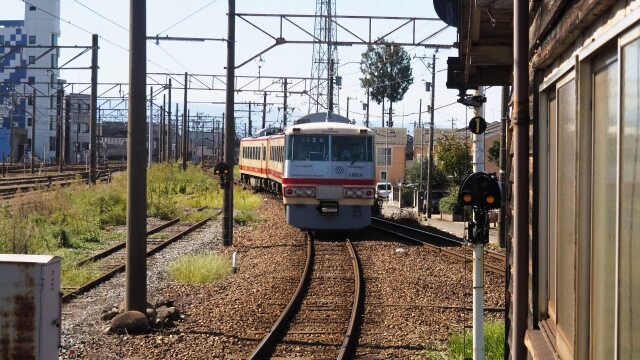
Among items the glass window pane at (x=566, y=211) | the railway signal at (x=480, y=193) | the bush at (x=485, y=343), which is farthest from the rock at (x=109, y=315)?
the glass window pane at (x=566, y=211)

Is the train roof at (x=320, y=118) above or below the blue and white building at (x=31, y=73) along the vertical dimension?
below

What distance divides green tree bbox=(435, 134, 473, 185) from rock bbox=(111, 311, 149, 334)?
33098 millimetres

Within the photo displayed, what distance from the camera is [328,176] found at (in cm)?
1906

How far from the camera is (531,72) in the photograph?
15.3ft

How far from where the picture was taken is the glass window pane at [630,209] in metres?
2.31

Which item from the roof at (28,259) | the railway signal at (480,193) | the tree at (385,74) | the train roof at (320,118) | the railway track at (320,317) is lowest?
the railway track at (320,317)

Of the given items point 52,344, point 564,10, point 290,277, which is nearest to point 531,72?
point 564,10

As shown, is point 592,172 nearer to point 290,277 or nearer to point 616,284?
point 616,284

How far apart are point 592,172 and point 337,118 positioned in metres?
19.3

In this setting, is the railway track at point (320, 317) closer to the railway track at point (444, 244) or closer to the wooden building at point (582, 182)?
the railway track at point (444, 244)

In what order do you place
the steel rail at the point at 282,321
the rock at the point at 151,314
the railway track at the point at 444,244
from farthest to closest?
the railway track at the point at 444,244 < the rock at the point at 151,314 < the steel rail at the point at 282,321

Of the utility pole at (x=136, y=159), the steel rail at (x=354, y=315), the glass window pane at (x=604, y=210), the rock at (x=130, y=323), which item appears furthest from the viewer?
the utility pole at (x=136, y=159)

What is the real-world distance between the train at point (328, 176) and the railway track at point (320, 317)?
144 inches

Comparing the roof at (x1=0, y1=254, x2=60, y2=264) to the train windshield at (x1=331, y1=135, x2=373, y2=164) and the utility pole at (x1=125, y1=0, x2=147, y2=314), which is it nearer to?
the utility pole at (x1=125, y1=0, x2=147, y2=314)
